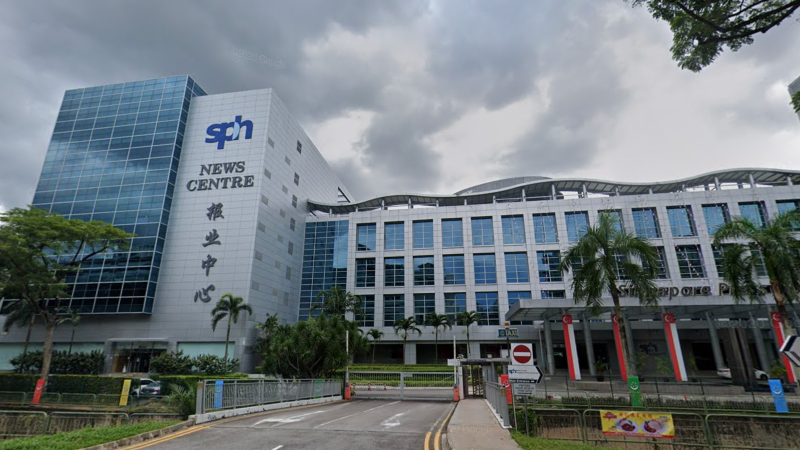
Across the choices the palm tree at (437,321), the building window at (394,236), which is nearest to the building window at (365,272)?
the building window at (394,236)

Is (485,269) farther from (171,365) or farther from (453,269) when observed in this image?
(171,365)

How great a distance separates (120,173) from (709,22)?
62.8 meters

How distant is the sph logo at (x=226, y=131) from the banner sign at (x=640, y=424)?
53.7m

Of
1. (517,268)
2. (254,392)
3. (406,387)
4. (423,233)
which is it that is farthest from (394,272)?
(254,392)

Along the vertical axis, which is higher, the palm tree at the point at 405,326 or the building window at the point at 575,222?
the building window at the point at 575,222

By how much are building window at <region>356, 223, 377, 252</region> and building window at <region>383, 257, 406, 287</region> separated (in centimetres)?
344

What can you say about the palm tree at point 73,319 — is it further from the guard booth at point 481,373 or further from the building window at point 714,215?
the building window at point 714,215

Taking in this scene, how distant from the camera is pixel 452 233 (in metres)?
60.2

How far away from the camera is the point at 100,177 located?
178ft

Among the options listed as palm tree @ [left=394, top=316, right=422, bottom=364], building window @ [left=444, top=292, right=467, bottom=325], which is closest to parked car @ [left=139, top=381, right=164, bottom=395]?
palm tree @ [left=394, top=316, right=422, bottom=364]

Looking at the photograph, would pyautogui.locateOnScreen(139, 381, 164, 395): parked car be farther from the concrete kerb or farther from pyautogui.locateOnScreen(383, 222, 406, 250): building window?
pyautogui.locateOnScreen(383, 222, 406, 250): building window

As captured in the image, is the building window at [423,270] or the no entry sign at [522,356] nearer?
the no entry sign at [522,356]

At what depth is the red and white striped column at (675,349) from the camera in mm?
34469

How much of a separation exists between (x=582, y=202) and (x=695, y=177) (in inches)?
615
